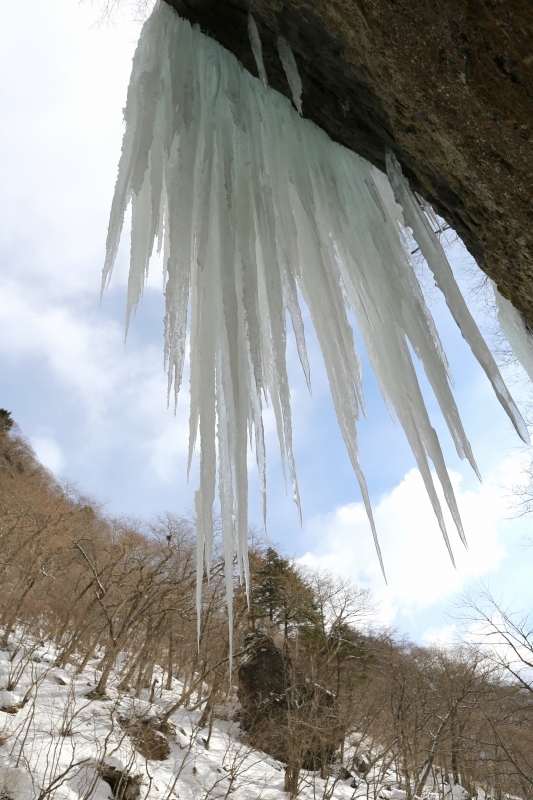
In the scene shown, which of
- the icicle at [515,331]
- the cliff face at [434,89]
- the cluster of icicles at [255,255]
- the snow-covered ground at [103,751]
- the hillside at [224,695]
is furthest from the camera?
the hillside at [224,695]

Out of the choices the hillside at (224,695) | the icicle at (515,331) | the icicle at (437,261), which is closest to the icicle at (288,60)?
the icicle at (437,261)

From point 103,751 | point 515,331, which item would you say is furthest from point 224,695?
point 515,331

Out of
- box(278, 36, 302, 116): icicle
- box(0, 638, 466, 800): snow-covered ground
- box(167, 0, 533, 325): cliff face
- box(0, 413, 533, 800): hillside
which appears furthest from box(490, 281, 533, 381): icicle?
box(0, 413, 533, 800): hillside

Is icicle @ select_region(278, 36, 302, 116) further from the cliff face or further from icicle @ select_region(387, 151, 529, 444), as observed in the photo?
icicle @ select_region(387, 151, 529, 444)

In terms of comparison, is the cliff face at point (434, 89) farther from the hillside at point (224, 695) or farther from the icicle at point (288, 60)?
the hillside at point (224, 695)

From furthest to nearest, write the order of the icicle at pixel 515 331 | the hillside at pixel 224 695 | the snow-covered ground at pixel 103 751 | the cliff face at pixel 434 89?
the hillside at pixel 224 695 → the snow-covered ground at pixel 103 751 → the icicle at pixel 515 331 → the cliff face at pixel 434 89

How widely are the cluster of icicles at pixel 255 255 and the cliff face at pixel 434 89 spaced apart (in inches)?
2.3

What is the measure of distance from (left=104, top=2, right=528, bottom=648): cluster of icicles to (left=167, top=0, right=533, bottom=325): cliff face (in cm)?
6

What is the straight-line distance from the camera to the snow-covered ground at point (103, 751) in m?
6.46

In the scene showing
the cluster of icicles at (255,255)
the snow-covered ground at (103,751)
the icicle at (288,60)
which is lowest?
the snow-covered ground at (103,751)

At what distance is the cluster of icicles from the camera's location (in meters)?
1.15

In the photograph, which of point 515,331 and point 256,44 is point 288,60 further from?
point 515,331

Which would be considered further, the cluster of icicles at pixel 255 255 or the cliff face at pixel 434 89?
the cluster of icicles at pixel 255 255

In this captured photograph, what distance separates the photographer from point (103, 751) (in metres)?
7.28
